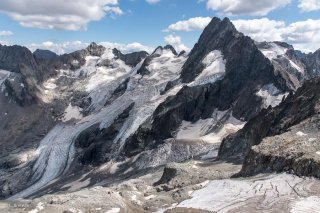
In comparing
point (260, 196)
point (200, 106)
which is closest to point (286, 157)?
point (260, 196)

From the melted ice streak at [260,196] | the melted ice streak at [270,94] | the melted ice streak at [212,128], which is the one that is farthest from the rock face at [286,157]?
the melted ice streak at [270,94]

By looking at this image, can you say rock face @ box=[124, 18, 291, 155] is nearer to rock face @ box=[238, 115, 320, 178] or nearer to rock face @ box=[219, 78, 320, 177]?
rock face @ box=[219, 78, 320, 177]

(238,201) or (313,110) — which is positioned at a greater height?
(313,110)

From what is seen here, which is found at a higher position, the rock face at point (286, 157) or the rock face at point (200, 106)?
the rock face at point (200, 106)

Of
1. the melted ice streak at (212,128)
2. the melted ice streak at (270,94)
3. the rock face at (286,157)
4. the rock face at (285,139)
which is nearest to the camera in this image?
the rock face at (286,157)

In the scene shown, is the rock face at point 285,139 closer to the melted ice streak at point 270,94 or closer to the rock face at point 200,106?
the melted ice streak at point 270,94

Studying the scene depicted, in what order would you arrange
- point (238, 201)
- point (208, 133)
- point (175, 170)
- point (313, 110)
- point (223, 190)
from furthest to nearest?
point (208, 133)
point (313, 110)
point (175, 170)
point (223, 190)
point (238, 201)

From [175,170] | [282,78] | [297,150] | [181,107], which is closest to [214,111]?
[181,107]

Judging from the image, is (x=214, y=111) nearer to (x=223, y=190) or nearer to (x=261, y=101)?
(x=261, y=101)
